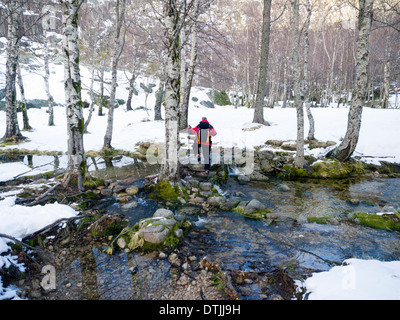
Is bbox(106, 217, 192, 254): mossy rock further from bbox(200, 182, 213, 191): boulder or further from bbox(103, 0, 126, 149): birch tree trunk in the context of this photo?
bbox(103, 0, 126, 149): birch tree trunk

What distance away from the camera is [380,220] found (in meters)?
5.38

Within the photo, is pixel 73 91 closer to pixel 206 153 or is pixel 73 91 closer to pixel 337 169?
pixel 206 153

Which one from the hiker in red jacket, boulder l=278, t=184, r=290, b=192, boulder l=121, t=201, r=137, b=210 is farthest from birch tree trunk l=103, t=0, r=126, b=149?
boulder l=278, t=184, r=290, b=192

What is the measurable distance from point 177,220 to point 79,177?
3.52 meters

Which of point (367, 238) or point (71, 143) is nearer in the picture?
point (367, 238)

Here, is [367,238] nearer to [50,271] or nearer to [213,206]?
[213,206]

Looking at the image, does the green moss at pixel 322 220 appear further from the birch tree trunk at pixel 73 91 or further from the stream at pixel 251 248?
the birch tree trunk at pixel 73 91

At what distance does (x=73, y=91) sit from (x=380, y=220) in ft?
29.3

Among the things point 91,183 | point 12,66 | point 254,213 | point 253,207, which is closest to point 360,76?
point 253,207

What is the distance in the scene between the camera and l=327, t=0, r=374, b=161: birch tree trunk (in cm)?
868

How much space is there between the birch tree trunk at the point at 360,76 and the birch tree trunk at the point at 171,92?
7.60 metres

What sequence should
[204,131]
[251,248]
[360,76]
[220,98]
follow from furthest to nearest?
1. [220,98]
2. [204,131]
3. [360,76]
4. [251,248]
